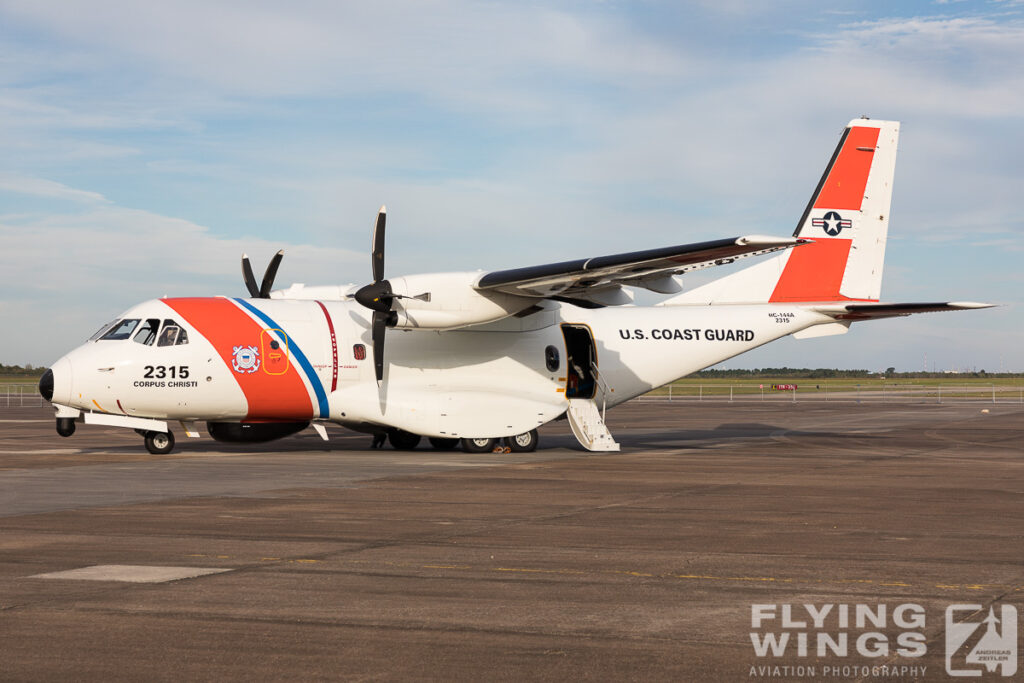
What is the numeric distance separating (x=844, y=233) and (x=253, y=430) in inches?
646

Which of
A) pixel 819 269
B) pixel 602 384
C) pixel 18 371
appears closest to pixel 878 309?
pixel 819 269

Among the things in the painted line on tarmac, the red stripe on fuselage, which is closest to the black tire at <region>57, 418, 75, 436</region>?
the red stripe on fuselage

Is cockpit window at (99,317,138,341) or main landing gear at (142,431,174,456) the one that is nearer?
cockpit window at (99,317,138,341)

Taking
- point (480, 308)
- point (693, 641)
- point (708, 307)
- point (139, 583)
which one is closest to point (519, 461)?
point (480, 308)

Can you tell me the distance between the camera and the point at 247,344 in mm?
22734

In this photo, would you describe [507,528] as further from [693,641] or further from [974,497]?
[974,497]

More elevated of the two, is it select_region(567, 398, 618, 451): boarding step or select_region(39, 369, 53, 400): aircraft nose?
select_region(39, 369, 53, 400): aircraft nose

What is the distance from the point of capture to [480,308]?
75.0 feet

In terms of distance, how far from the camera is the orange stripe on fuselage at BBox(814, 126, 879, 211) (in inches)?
1100

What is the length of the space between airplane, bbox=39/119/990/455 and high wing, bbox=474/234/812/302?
0.05 m

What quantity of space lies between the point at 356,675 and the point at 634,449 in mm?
21028

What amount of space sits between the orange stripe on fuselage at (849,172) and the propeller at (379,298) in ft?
40.0

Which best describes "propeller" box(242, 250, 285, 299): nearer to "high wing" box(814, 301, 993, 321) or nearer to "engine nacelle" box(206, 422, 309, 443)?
"engine nacelle" box(206, 422, 309, 443)

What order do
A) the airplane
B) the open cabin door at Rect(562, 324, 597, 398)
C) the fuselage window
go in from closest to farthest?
the airplane, the fuselage window, the open cabin door at Rect(562, 324, 597, 398)
